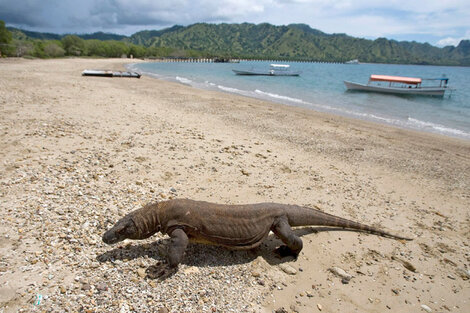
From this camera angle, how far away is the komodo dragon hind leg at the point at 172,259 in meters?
4.45

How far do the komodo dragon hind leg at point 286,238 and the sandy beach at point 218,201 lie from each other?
0.78 ft

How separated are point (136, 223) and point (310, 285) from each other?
3266mm

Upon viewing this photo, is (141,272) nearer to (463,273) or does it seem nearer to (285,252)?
(285,252)

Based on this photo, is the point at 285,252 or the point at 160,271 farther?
the point at 285,252

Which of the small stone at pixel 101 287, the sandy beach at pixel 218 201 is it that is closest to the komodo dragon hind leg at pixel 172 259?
the sandy beach at pixel 218 201

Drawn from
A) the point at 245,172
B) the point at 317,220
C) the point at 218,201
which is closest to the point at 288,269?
the point at 317,220

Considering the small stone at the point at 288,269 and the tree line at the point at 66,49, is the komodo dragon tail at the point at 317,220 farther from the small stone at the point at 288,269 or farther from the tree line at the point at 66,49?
the tree line at the point at 66,49

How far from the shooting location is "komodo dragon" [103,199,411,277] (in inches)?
185

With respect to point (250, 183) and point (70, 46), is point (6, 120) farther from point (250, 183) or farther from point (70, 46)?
point (70, 46)

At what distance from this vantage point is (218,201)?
7031 mm

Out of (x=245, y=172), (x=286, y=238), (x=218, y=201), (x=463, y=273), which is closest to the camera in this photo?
(x=286, y=238)

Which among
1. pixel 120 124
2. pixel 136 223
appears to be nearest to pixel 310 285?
pixel 136 223

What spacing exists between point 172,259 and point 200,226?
71cm

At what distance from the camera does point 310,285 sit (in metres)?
4.84
